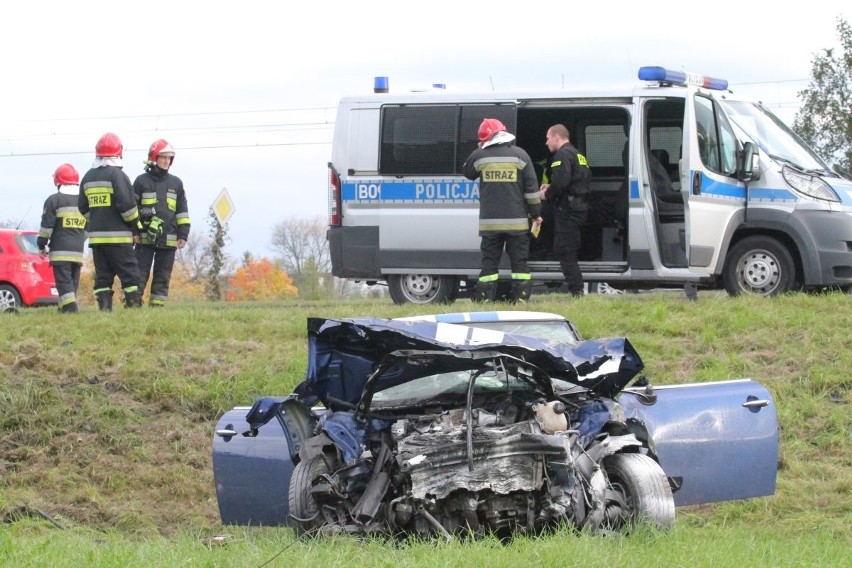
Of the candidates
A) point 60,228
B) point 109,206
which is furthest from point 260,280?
point 109,206

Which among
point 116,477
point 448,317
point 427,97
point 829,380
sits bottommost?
point 116,477

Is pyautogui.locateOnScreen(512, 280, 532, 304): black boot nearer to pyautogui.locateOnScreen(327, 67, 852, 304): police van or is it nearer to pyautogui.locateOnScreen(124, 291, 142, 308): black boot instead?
pyautogui.locateOnScreen(327, 67, 852, 304): police van

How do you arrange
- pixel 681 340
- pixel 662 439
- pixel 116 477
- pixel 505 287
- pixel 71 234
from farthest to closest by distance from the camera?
pixel 71 234, pixel 505 287, pixel 681 340, pixel 116 477, pixel 662 439

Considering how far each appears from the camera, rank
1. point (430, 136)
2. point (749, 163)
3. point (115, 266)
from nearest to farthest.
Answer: point (749, 163)
point (115, 266)
point (430, 136)

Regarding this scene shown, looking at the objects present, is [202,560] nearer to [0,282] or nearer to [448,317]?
[448,317]

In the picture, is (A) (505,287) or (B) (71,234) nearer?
(A) (505,287)

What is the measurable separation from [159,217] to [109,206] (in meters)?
0.71

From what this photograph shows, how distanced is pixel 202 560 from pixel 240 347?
6084 mm

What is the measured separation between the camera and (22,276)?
67.5 feet

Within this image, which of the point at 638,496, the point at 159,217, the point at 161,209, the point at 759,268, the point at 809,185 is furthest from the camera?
the point at 161,209

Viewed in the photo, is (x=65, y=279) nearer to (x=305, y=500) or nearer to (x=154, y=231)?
(x=154, y=231)

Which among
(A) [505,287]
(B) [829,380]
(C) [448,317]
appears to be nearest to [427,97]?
(A) [505,287]

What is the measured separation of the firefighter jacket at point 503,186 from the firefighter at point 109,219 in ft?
12.5

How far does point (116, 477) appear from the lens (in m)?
9.58
